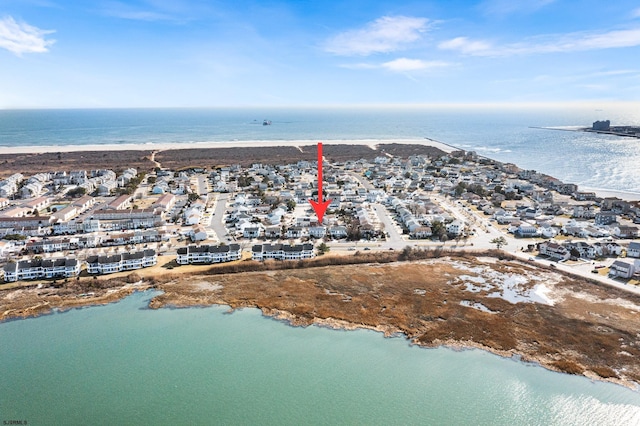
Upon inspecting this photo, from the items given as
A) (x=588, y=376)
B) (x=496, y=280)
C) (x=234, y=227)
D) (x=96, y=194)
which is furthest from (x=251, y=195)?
(x=588, y=376)

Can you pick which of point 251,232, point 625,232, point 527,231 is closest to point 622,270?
point 527,231

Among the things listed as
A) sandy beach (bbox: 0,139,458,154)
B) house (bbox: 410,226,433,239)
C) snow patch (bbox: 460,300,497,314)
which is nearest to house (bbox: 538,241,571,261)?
house (bbox: 410,226,433,239)

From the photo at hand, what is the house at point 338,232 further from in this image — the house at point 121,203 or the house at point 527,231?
the house at point 121,203

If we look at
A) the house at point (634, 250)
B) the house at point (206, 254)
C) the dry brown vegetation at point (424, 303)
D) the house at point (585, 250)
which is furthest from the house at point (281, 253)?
the house at point (634, 250)

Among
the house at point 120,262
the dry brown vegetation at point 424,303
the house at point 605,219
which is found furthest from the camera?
the house at point 605,219

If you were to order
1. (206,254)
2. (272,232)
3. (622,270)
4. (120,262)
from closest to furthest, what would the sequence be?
(622,270), (120,262), (206,254), (272,232)

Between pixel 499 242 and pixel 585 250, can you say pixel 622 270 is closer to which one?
pixel 585 250
